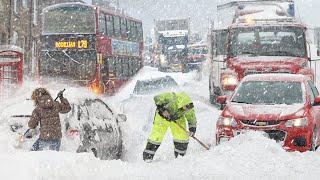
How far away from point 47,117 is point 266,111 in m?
3.65

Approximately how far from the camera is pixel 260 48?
15852 mm

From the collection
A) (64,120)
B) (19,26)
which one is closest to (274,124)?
(64,120)

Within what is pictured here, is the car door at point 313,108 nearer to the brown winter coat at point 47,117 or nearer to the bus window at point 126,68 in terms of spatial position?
the brown winter coat at point 47,117

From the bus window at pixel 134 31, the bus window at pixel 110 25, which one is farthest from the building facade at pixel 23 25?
the bus window at pixel 110 25

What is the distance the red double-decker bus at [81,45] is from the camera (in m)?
23.2

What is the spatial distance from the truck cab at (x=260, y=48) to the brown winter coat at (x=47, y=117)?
7.57 metres

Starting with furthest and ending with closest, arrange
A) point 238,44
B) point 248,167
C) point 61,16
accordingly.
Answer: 1. point 61,16
2. point 238,44
3. point 248,167

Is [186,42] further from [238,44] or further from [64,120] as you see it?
[64,120]

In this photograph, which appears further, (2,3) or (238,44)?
(2,3)

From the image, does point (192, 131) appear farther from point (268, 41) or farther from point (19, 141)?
point (268, 41)

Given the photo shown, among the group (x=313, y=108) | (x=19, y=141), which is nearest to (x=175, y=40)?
(x=313, y=108)

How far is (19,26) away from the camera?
137 ft

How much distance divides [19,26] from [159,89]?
20574mm

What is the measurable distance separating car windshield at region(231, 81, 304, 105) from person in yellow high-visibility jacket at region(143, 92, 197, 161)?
161 centimetres
